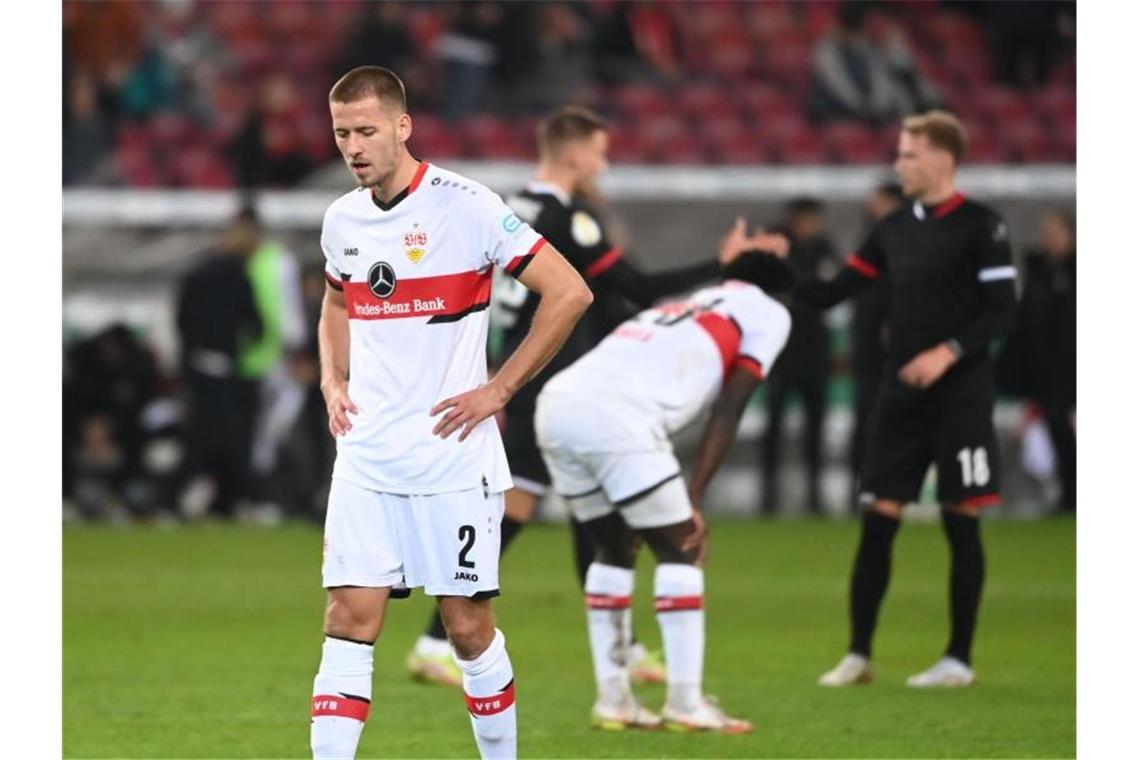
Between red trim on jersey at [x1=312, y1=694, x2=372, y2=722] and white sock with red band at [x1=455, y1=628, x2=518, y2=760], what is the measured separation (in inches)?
12.4

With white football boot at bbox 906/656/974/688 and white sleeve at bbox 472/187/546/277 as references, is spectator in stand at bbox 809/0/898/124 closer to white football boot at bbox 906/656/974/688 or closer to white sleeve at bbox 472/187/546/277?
white football boot at bbox 906/656/974/688

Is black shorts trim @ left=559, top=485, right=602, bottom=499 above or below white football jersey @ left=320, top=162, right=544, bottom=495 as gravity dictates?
below

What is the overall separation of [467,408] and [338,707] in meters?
0.82

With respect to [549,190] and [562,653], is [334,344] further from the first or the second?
[562,653]

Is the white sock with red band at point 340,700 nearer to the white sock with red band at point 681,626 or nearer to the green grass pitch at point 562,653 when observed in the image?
the green grass pitch at point 562,653

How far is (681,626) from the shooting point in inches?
275

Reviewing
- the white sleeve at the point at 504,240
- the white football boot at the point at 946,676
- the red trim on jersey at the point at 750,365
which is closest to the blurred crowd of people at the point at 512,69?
the white football boot at the point at 946,676

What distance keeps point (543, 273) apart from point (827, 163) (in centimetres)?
1432

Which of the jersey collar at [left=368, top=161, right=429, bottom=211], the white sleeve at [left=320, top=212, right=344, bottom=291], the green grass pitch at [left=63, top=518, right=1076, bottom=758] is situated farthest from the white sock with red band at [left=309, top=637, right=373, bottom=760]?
the green grass pitch at [left=63, top=518, right=1076, bottom=758]

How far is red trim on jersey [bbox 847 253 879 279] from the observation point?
862 centimetres

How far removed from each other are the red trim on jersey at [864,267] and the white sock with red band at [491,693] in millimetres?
3531

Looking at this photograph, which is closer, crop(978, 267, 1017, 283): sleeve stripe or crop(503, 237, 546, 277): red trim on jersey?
crop(503, 237, 546, 277): red trim on jersey

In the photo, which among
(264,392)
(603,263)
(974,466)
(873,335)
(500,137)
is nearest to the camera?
(603,263)

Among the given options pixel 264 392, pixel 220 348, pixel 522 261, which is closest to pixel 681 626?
pixel 522 261
